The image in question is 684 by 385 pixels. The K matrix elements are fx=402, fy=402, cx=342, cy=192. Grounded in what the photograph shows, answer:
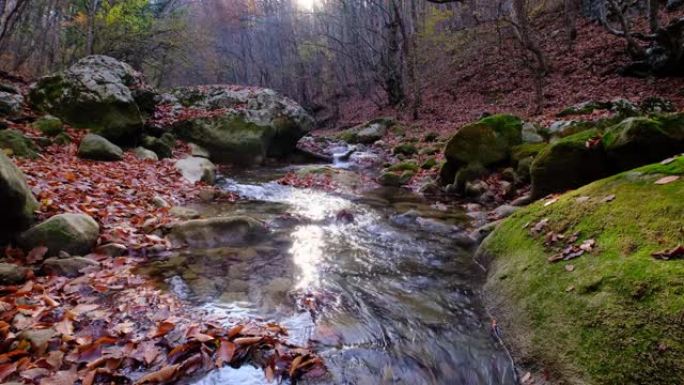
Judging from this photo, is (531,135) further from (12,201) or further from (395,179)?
(12,201)

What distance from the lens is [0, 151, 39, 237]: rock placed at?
3564mm

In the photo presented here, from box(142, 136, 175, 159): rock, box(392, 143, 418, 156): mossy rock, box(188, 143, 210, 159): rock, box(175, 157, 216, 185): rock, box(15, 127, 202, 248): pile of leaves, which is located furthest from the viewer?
box(392, 143, 418, 156): mossy rock

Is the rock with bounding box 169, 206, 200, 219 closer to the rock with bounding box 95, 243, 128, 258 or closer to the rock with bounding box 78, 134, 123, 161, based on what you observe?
the rock with bounding box 95, 243, 128, 258

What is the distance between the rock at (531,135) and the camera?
8.52 metres

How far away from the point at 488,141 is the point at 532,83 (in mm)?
10432

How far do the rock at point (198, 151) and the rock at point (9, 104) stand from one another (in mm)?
3939

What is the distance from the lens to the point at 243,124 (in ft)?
41.0

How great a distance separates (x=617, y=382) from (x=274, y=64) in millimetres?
35622

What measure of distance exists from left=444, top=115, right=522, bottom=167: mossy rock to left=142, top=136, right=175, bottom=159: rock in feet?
23.3

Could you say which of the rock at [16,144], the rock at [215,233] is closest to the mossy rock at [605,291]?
the rock at [215,233]

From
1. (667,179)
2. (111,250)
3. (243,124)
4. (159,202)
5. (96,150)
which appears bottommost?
(111,250)

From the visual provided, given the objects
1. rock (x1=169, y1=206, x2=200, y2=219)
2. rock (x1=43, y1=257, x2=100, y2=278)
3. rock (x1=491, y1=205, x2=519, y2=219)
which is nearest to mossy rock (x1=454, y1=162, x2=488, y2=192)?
rock (x1=491, y1=205, x2=519, y2=219)

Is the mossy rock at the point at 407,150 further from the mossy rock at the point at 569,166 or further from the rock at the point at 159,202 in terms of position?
the rock at the point at 159,202

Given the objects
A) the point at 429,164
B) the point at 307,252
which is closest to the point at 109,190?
the point at 307,252
